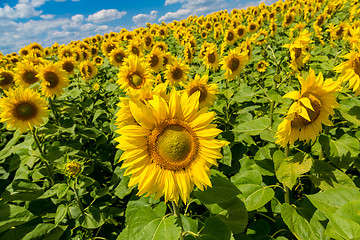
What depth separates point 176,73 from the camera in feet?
15.7

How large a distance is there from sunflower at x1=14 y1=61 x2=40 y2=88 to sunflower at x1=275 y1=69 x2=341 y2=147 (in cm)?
499

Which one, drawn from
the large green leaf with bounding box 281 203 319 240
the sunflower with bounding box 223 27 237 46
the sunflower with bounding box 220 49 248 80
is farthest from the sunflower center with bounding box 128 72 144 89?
the sunflower with bounding box 223 27 237 46

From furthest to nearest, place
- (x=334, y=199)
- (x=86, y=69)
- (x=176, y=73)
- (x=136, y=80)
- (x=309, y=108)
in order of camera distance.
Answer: (x=86, y=69)
(x=176, y=73)
(x=136, y=80)
(x=309, y=108)
(x=334, y=199)

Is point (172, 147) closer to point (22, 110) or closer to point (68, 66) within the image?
point (22, 110)

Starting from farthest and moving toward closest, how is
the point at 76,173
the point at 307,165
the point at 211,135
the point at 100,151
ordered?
the point at 100,151
the point at 76,173
the point at 307,165
the point at 211,135

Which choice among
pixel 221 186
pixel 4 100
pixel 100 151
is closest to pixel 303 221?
pixel 221 186

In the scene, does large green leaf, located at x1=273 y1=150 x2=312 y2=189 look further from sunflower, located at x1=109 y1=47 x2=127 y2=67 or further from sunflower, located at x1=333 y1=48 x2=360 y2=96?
sunflower, located at x1=109 y1=47 x2=127 y2=67

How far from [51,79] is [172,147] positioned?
374 centimetres

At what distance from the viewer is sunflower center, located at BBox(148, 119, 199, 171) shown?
162 cm

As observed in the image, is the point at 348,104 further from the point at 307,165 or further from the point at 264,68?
the point at 264,68

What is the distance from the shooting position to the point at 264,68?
6.09 m

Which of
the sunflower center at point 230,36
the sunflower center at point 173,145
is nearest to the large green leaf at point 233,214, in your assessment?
the sunflower center at point 173,145

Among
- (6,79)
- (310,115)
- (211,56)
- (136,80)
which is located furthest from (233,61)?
(6,79)

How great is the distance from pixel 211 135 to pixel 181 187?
464mm
